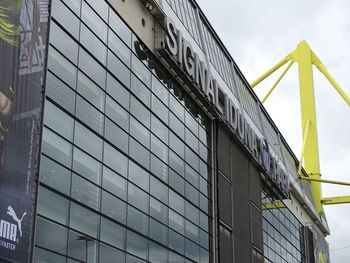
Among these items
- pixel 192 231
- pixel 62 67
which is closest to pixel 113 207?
pixel 62 67

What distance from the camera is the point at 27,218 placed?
18516mm

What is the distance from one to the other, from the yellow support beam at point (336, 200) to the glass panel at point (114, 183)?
43560mm

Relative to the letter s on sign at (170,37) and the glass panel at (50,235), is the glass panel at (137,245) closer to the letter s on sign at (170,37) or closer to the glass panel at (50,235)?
the glass panel at (50,235)

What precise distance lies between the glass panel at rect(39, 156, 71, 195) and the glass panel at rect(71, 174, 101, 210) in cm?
42

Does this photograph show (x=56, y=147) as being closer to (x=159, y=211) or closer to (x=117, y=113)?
(x=117, y=113)

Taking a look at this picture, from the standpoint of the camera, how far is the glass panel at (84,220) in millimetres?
21625

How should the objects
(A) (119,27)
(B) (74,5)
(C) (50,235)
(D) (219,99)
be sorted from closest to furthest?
(C) (50,235)
(B) (74,5)
(A) (119,27)
(D) (219,99)

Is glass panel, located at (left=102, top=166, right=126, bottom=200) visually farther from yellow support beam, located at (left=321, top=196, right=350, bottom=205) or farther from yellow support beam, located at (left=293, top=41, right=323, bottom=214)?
yellow support beam, located at (left=293, top=41, right=323, bottom=214)

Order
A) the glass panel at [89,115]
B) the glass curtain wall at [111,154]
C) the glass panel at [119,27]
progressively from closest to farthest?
the glass curtain wall at [111,154], the glass panel at [89,115], the glass panel at [119,27]

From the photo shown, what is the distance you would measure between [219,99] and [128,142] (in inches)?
445

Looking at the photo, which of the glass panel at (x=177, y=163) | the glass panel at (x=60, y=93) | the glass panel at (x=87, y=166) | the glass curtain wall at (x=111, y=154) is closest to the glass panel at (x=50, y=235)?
the glass curtain wall at (x=111, y=154)

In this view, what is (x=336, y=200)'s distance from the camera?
66375 mm

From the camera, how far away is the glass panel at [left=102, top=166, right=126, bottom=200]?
24078 mm

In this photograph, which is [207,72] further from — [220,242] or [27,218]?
[27,218]
